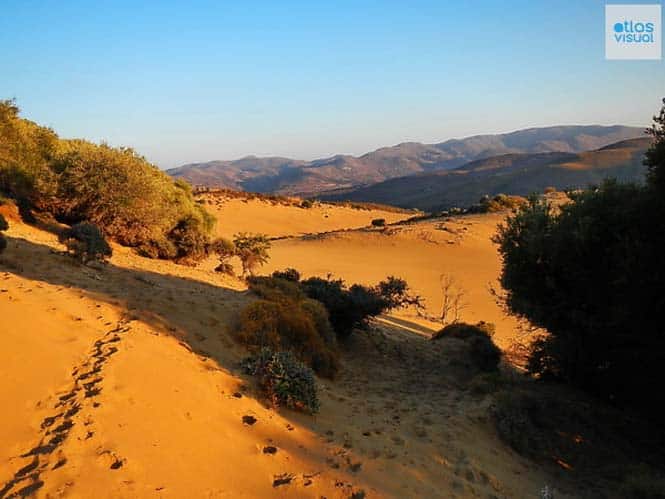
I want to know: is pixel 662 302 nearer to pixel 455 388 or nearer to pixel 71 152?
pixel 455 388

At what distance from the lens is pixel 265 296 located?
11.2 m

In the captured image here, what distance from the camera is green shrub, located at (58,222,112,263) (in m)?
10.4

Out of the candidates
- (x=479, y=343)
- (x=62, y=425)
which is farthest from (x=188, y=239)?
(x=62, y=425)

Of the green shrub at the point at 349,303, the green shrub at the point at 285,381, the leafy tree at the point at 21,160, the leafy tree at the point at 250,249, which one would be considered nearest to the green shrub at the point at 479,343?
the green shrub at the point at 349,303

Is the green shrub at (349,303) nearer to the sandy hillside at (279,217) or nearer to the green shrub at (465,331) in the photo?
the green shrub at (465,331)

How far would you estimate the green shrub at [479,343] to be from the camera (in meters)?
11.5

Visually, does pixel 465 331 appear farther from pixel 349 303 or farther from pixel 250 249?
pixel 250 249

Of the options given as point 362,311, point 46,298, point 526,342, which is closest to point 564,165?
point 526,342

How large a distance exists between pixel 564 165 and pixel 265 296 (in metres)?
98.0

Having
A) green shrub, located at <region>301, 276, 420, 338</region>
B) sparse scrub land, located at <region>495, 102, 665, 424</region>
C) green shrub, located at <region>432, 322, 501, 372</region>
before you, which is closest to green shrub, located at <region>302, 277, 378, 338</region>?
green shrub, located at <region>301, 276, 420, 338</region>

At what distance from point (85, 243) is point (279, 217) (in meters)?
33.4

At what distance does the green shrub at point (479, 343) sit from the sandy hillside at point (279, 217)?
2542 cm

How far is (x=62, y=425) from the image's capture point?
169 inches

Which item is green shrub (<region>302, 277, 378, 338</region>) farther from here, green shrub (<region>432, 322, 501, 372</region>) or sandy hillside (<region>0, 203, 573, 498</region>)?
green shrub (<region>432, 322, 501, 372</region>)
